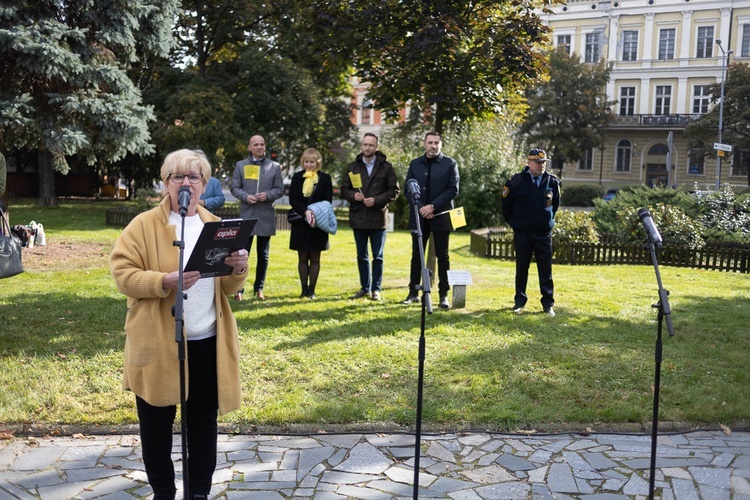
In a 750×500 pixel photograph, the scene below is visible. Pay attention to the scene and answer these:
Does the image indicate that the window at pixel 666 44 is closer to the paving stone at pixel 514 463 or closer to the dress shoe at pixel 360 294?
the dress shoe at pixel 360 294

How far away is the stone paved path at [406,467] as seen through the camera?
446 centimetres

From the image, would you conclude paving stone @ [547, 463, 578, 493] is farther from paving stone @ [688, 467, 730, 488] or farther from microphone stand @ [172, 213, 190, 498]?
microphone stand @ [172, 213, 190, 498]

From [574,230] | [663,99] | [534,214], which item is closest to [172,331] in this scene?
[534,214]

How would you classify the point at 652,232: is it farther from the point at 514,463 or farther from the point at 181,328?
the point at 181,328

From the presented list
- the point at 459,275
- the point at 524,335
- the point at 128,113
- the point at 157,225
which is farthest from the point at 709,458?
the point at 128,113

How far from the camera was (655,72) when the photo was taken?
191ft

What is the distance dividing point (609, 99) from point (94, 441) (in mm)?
58512

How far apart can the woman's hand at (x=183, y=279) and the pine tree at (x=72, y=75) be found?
15.4 meters

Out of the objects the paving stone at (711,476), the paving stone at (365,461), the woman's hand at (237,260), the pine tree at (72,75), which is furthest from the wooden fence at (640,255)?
the woman's hand at (237,260)

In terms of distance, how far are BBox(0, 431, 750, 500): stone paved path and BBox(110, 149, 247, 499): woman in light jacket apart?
1.98ft

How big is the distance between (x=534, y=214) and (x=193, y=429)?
6252 millimetres

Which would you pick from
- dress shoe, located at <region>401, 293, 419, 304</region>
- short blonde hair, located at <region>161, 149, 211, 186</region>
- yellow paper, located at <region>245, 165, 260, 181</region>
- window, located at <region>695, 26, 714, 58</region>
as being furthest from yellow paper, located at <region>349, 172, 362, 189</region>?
window, located at <region>695, 26, 714, 58</region>

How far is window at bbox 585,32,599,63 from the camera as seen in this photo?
198 feet

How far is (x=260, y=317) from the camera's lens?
891 cm
